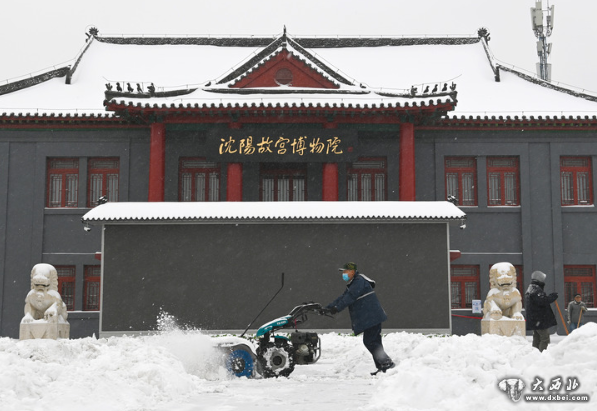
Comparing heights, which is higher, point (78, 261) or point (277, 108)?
point (277, 108)

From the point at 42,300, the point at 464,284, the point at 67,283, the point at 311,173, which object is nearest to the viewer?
the point at 42,300

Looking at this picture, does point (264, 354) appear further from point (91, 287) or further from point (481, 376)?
point (91, 287)

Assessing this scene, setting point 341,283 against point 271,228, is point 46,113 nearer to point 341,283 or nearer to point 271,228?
point 271,228

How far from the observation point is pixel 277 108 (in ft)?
59.6

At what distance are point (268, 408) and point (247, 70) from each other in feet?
47.0

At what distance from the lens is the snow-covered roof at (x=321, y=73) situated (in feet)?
62.2

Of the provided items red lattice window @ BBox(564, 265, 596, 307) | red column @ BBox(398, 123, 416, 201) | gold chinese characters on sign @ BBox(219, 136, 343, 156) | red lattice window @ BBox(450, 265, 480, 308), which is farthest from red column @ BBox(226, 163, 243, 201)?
red lattice window @ BBox(564, 265, 596, 307)

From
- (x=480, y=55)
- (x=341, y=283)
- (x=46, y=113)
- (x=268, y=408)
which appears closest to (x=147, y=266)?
(x=341, y=283)

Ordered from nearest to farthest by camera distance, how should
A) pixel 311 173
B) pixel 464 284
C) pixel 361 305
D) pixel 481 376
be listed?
1. pixel 481 376
2. pixel 361 305
3. pixel 311 173
4. pixel 464 284

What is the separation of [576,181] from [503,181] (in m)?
2.17

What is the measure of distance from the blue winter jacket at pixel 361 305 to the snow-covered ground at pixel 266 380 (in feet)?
2.43

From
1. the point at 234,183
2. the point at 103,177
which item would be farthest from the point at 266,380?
the point at 103,177

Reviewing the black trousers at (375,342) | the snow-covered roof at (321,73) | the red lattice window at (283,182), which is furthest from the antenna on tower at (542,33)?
the black trousers at (375,342)

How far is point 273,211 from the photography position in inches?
692
